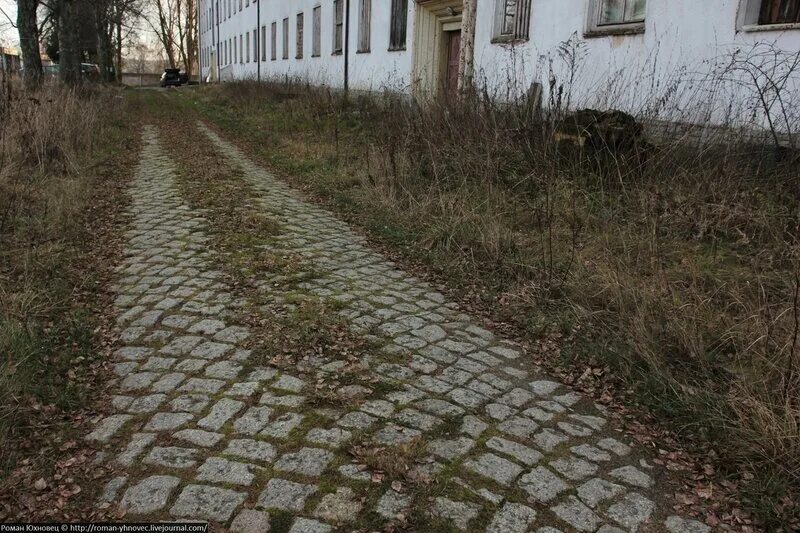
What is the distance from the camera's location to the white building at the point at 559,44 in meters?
7.13

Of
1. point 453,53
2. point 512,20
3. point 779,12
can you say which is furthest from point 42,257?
point 453,53

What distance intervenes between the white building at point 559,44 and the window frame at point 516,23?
0.02m

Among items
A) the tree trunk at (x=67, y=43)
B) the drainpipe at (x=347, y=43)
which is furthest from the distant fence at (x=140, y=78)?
the drainpipe at (x=347, y=43)

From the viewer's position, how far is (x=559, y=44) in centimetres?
1002

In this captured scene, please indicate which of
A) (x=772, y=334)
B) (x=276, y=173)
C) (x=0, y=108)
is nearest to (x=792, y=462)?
(x=772, y=334)

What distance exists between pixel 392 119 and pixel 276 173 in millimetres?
2284

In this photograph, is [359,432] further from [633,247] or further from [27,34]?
[27,34]

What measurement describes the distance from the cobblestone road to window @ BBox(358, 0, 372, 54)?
48.4 ft

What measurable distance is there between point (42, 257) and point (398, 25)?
12747 millimetres

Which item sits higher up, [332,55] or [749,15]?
[332,55]

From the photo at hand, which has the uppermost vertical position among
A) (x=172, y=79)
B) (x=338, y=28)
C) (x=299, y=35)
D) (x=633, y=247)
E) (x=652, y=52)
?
(x=299, y=35)

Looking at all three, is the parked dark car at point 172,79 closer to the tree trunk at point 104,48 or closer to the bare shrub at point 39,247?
the tree trunk at point 104,48

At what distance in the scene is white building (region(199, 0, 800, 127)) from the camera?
7.13m

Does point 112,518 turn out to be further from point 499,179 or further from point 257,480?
point 499,179
